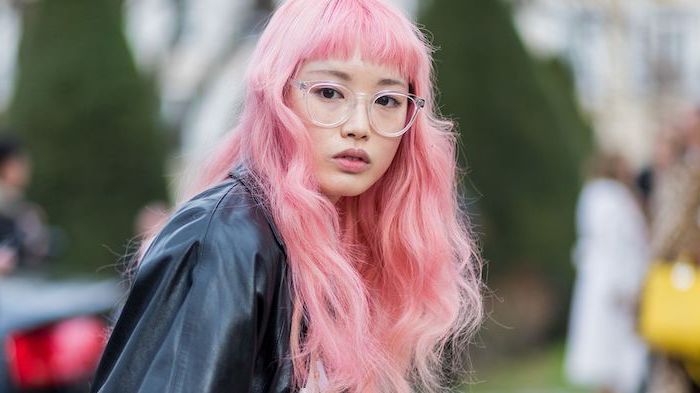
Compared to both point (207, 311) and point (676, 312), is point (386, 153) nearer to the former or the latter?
point (207, 311)

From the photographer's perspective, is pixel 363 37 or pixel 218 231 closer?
pixel 218 231

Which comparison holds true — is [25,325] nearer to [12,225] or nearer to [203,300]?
[12,225]

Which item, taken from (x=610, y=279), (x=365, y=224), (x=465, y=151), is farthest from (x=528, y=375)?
(x=365, y=224)

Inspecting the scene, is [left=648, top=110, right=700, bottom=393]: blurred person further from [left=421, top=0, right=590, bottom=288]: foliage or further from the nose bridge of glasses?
[left=421, top=0, right=590, bottom=288]: foliage

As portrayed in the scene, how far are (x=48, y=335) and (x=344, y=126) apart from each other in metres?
3.13

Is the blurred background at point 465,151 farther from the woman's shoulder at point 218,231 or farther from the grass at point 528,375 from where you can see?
the woman's shoulder at point 218,231

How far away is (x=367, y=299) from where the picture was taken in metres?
2.41

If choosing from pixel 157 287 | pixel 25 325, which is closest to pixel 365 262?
pixel 157 287

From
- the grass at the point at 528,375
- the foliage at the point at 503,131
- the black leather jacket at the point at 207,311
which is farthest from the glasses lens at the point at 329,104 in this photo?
the foliage at the point at 503,131

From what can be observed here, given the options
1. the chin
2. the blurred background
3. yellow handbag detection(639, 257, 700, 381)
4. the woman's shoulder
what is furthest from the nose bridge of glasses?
the blurred background

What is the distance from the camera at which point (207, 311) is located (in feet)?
6.46

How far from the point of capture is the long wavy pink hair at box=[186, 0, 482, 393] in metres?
2.20

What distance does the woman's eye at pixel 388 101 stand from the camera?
7.68 ft

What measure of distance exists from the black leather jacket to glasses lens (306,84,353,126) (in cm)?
24
